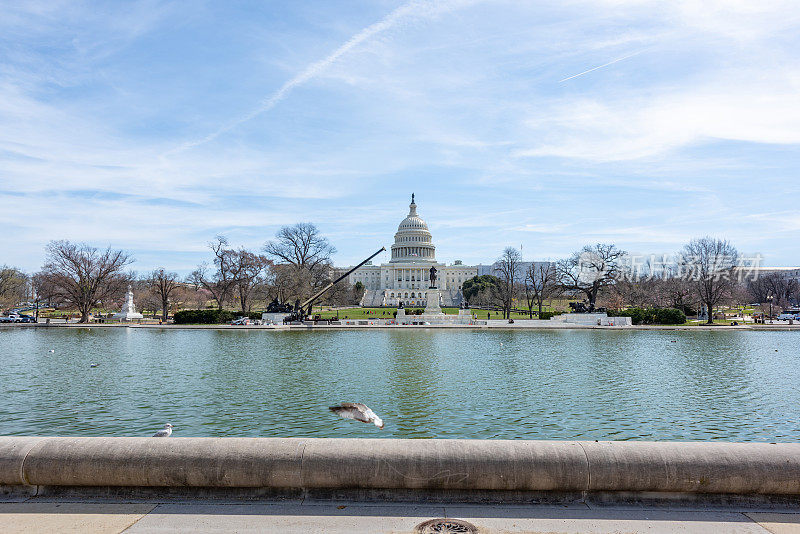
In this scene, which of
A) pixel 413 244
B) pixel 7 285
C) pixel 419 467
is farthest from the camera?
pixel 413 244

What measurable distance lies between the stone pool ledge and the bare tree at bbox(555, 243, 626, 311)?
67616 mm

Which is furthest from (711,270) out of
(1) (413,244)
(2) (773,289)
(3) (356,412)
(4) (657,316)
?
(1) (413,244)

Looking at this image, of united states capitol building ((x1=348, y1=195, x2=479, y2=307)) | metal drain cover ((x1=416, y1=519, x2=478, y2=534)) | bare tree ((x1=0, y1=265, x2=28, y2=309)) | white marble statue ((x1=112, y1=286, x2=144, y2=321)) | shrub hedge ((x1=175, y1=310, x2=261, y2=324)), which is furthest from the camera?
united states capitol building ((x1=348, y1=195, x2=479, y2=307))

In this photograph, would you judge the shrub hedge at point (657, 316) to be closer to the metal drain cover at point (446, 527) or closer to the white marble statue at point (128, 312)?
the white marble statue at point (128, 312)

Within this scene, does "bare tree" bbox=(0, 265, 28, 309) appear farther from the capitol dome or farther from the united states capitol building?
the capitol dome

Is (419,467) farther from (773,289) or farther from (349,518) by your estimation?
(773,289)

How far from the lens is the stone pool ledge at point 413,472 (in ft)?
16.8

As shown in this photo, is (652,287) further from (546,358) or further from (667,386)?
(667,386)

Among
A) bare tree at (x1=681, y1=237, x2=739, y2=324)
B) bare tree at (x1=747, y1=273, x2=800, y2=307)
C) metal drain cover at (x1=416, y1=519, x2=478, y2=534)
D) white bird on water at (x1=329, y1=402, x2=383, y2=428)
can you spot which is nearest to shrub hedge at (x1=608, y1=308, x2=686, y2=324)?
bare tree at (x1=681, y1=237, x2=739, y2=324)

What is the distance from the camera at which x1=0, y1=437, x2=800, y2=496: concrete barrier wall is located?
512 centimetres

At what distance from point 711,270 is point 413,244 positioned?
303ft

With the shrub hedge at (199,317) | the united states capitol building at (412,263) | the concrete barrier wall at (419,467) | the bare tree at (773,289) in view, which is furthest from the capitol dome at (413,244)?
the concrete barrier wall at (419,467)

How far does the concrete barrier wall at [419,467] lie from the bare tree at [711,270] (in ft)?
197

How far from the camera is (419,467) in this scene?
17.0 feet
